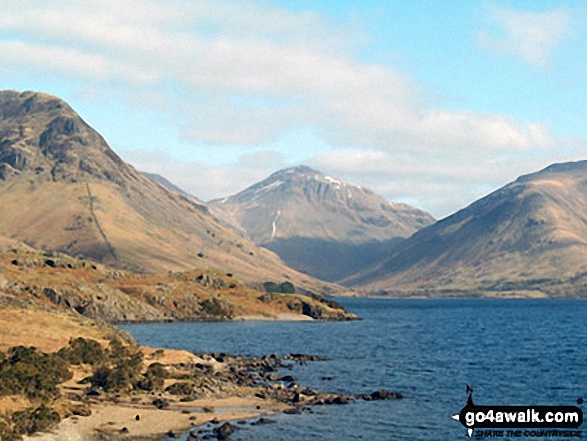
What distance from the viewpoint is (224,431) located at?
213 ft

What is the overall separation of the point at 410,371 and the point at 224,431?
5337cm

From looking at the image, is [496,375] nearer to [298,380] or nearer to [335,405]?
[298,380]

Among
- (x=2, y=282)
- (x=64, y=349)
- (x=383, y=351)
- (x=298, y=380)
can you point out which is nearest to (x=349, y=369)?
(x=298, y=380)

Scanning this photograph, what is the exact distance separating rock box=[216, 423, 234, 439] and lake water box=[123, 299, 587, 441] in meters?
0.64

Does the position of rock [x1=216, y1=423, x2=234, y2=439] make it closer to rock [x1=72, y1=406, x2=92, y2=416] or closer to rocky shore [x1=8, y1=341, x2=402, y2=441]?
rocky shore [x1=8, y1=341, x2=402, y2=441]

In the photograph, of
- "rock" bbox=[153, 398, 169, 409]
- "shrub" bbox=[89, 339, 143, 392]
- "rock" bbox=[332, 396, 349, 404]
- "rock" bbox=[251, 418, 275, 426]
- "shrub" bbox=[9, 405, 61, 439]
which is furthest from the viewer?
"rock" bbox=[332, 396, 349, 404]

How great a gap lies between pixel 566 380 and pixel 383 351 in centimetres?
4463

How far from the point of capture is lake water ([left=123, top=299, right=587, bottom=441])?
71.7m

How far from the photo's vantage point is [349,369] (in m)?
117

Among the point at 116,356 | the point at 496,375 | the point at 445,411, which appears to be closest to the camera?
the point at 445,411

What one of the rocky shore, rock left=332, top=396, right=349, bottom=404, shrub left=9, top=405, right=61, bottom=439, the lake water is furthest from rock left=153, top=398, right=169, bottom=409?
rock left=332, top=396, right=349, bottom=404

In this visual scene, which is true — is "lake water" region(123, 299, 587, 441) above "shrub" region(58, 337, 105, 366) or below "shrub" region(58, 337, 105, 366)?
below

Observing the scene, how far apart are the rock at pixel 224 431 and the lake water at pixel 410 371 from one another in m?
0.64

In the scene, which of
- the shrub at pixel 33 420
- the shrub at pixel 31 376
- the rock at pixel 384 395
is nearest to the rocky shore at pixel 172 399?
the rock at pixel 384 395
